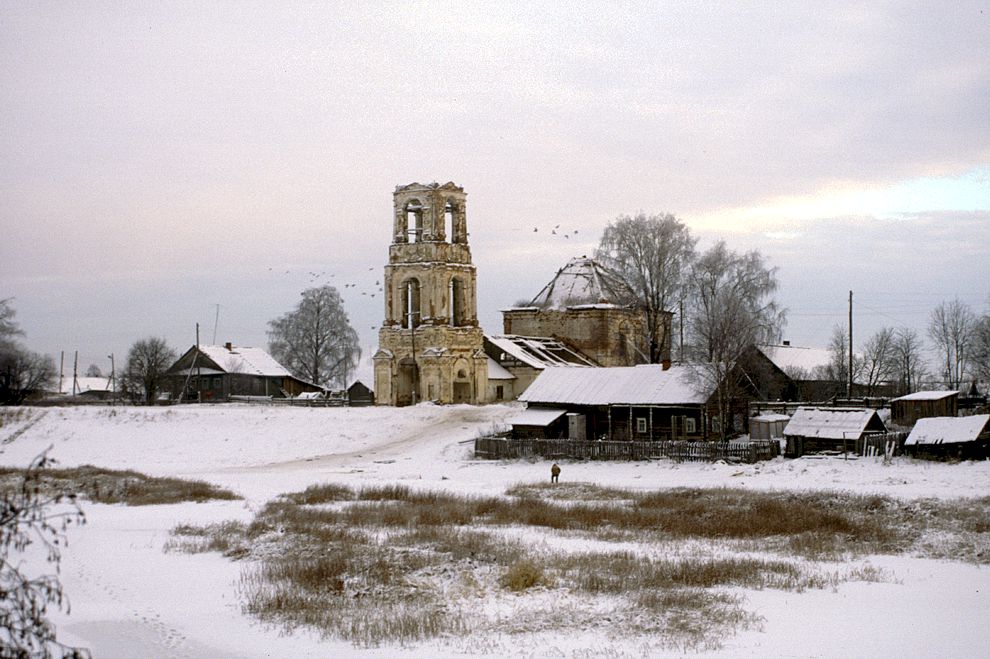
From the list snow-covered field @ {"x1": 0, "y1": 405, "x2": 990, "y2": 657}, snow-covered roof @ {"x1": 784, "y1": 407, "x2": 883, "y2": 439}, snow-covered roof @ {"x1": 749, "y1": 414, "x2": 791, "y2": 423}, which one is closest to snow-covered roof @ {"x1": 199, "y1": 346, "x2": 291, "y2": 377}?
snow-covered field @ {"x1": 0, "y1": 405, "x2": 990, "y2": 657}

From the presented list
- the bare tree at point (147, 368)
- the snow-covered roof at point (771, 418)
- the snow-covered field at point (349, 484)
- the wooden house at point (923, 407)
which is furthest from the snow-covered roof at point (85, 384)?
the wooden house at point (923, 407)

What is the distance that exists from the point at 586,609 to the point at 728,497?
12164 millimetres

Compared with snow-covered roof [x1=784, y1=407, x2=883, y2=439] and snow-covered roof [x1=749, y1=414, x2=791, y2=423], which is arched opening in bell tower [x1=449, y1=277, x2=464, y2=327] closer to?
snow-covered roof [x1=749, y1=414, x2=791, y2=423]

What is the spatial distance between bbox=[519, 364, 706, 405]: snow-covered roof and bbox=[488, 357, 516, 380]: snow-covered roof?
13025mm

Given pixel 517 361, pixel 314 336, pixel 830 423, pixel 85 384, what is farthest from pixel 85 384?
pixel 830 423

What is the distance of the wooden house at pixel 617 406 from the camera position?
125 ft

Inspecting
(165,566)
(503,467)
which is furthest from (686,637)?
(503,467)

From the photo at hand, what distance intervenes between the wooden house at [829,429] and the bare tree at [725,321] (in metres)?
2.87

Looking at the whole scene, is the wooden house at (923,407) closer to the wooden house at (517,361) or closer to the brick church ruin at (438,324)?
the brick church ruin at (438,324)

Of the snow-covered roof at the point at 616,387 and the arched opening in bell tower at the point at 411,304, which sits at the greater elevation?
the arched opening in bell tower at the point at 411,304

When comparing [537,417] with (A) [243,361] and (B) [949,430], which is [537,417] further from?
(A) [243,361]

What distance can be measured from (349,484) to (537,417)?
12.1 metres

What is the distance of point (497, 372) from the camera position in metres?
55.4

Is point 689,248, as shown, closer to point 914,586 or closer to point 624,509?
point 624,509
